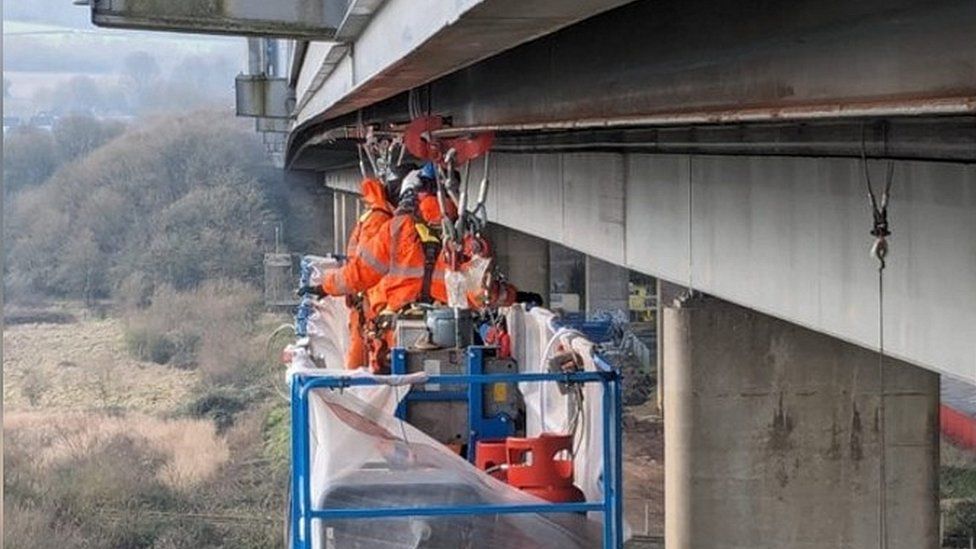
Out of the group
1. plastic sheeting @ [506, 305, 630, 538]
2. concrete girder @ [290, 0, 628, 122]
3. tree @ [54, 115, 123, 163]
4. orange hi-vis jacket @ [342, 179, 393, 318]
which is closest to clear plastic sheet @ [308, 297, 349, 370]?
orange hi-vis jacket @ [342, 179, 393, 318]

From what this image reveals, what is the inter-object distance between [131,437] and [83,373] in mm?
10659

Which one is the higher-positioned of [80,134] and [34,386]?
[80,134]

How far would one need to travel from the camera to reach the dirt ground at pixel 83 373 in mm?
48969

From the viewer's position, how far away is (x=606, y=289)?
49531mm

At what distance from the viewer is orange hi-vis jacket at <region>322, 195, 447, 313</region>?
38.1 ft

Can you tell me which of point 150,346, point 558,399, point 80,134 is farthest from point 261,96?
point 150,346

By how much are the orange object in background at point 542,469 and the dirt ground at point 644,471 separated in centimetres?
1489

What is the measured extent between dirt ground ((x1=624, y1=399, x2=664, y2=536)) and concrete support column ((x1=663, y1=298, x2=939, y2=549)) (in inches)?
409

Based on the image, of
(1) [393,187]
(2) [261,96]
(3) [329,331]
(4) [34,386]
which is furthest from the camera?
(4) [34,386]

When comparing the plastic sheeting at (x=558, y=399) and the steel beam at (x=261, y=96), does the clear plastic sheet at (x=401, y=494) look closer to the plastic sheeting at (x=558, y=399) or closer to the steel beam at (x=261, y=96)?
the plastic sheeting at (x=558, y=399)

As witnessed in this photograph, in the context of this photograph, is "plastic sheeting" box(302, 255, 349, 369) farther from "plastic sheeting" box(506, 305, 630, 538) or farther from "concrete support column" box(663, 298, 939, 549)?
"concrete support column" box(663, 298, 939, 549)

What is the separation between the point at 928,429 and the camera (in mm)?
12836

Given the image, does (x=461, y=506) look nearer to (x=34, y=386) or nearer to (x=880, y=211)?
(x=880, y=211)

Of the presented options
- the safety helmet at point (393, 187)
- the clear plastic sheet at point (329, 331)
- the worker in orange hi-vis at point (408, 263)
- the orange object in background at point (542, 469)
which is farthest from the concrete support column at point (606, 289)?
the orange object in background at point (542, 469)
